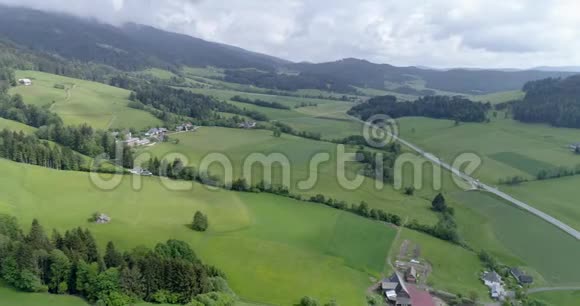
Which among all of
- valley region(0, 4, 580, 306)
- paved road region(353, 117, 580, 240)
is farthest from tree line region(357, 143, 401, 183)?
paved road region(353, 117, 580, 240)

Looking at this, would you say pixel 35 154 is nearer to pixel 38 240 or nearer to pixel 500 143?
pixel 38 240

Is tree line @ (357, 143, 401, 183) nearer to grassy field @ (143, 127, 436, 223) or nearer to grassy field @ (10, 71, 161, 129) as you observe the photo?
grassy field @ (143, 127, 436, 223)

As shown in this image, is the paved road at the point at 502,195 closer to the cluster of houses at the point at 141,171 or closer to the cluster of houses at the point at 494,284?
the cluster of houses at the point at 494,284

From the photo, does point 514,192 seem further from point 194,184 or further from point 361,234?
point 194,184

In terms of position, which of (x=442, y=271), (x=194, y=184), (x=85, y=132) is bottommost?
(x=442, y=271)

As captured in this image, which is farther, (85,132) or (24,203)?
(85,132)

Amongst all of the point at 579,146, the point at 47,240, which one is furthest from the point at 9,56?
the point at 579,146
